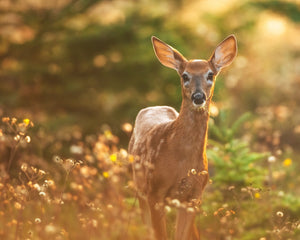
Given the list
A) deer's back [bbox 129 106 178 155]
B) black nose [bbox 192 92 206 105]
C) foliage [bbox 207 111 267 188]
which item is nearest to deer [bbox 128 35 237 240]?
black nose [bbox 192 92 206 105]

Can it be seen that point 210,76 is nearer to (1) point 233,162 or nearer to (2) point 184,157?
(2) point 184,157

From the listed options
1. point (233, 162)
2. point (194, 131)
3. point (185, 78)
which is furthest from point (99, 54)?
point (194, 131)

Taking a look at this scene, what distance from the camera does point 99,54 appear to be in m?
13.7

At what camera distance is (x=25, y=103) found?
13484mm

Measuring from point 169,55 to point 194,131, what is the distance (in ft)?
3.24

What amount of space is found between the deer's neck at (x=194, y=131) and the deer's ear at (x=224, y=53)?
23.3 inches

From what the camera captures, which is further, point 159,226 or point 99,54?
point 99,54

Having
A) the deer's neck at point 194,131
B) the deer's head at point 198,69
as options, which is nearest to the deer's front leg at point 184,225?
the deer's neck at point 194,131

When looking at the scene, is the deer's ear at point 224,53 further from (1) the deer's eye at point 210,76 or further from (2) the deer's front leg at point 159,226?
(2) the deer's front leg at point 159,226

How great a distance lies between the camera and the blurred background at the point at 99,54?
1276 cm

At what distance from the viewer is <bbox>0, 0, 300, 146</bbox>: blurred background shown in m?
12.8

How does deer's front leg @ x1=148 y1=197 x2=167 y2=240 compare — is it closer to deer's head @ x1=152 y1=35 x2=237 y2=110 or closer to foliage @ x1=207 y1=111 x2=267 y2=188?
deer's head @ x1=152 y1=35 x2=237 y2=110

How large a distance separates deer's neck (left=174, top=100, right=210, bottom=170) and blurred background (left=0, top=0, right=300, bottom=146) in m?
6.52

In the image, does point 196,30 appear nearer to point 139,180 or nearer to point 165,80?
point 165,80
